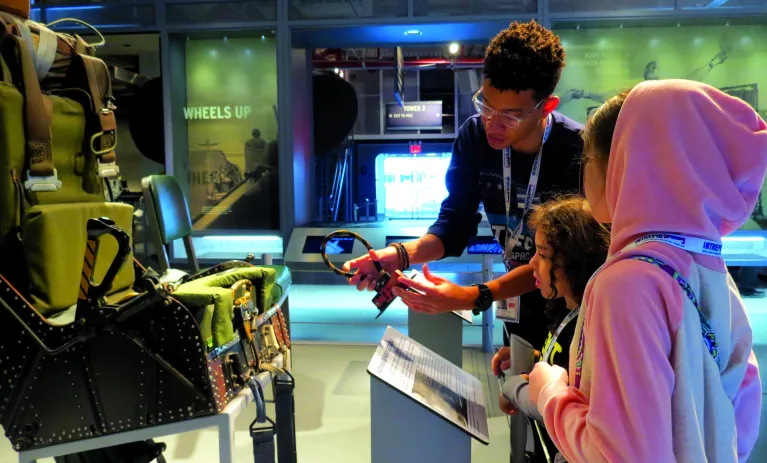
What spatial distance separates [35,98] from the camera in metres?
1.35

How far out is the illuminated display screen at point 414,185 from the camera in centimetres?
882

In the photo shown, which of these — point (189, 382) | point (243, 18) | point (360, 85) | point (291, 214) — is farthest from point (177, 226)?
point (360, 85)

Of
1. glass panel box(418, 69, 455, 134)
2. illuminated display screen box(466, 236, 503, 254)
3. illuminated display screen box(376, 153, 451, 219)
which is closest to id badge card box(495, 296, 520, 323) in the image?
illuminated display screen box(466, 236, 503, 254)

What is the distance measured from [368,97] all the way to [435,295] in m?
11.4

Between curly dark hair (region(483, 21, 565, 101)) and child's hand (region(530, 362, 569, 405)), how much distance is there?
789 millimetres

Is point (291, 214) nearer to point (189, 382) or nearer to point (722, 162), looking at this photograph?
point (189, 382)

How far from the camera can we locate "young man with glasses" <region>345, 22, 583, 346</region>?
1480 mm

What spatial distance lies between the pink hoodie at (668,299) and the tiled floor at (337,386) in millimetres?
1863

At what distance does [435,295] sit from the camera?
1.56 metres

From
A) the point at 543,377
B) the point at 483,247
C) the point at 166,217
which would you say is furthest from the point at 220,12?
the point at 543,377

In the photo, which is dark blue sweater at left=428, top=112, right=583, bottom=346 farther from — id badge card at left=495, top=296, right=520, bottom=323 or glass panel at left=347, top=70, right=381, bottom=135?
glass panel at left=347, top=70, right=381, bottom=135

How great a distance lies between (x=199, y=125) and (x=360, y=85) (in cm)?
736

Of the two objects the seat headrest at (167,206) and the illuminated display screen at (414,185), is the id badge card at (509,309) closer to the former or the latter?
the seat headrest at (167,206)

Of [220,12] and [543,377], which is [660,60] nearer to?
[220,12]
